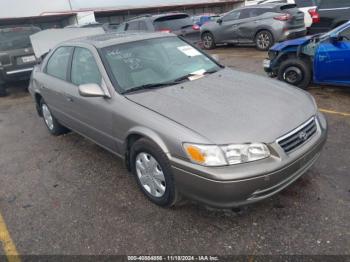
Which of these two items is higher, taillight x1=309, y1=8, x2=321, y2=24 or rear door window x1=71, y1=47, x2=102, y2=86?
rear door window x1=71, y1=47, x2=102, y2=86

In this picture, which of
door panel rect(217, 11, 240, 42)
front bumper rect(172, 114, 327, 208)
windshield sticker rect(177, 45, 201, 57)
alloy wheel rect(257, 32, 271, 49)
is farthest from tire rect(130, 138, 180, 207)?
door panel rect(217, 11, 240, 42)

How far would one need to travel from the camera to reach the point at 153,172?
2988 mm

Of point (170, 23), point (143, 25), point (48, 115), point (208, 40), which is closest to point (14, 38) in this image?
point (143, 25)

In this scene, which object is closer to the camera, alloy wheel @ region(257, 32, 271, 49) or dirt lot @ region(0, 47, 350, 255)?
dirt lot @ region(0, 47, 350, 255)

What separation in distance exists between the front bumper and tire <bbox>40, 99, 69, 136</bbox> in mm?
3022

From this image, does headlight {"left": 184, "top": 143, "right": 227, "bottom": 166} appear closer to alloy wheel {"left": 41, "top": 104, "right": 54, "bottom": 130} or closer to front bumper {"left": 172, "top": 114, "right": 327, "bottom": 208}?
front bumper {"left": 172, "top": 114, "right": 327, "bottom": 208}

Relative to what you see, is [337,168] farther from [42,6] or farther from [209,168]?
[42,6]

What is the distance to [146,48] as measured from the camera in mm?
3752

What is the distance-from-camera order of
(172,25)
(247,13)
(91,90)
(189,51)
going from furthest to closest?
1. (247,13)
2. (172,25)
3. (189,51)
4. (91,90)

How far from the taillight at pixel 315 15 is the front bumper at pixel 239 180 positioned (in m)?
9.07

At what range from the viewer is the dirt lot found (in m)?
2.61

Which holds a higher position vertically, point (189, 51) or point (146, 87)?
point (189, 51)

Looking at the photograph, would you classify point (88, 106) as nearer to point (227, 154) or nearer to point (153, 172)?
point (153, 172)

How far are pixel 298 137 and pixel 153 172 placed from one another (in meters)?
1.35
